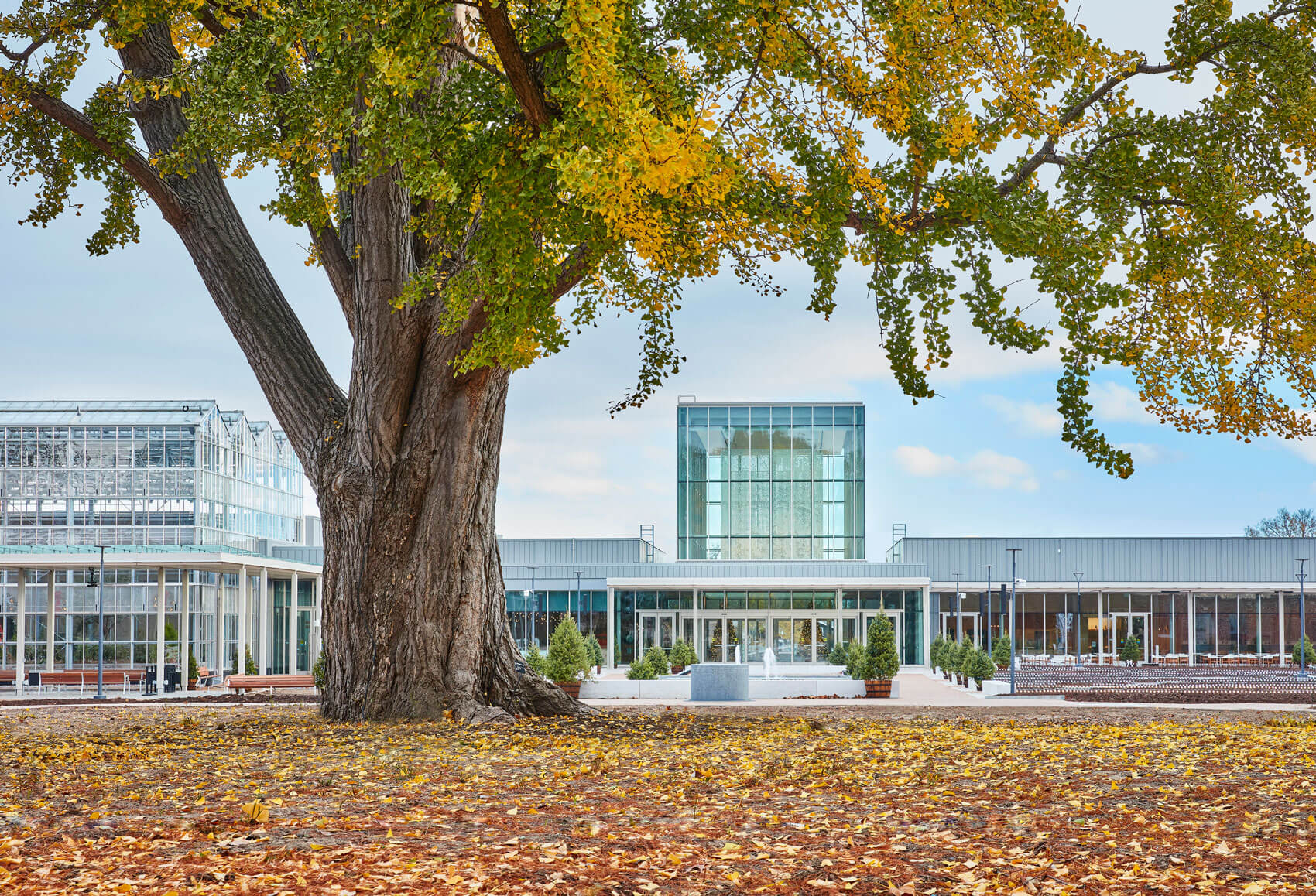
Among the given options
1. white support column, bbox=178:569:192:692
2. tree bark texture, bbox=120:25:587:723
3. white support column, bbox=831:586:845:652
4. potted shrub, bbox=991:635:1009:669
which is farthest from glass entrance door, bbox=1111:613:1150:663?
tree bark texture, bbox=120:25:587:723

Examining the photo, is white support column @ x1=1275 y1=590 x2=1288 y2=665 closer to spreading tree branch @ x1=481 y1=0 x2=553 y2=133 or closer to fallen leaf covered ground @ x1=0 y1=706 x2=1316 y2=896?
fallen leaf covered ground @ x1=0 y1=706 x2=1316 y2=896

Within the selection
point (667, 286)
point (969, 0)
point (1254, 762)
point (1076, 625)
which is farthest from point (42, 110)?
point (1076, 625)

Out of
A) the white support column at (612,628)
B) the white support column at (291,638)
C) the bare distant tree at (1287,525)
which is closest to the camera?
the white support column at (291,638)

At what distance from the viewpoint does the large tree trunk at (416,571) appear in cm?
1308

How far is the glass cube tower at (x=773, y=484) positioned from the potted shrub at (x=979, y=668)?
1761 cm

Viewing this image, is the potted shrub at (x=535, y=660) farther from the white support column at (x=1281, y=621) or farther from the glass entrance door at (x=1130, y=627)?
the white support column at (x=1281, y=621)

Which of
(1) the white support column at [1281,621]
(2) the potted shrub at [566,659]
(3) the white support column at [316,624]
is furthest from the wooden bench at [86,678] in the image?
(1) the white support column at [1281,621]

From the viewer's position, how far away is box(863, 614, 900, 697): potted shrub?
2577cm

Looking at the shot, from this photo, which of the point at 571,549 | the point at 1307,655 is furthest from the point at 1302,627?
the point at 571,549

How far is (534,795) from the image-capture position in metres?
7.92

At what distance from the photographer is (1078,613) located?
46.8 m

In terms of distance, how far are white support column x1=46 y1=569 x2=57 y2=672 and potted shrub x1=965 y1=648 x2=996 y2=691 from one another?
76.1ft

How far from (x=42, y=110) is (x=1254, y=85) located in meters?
12.1

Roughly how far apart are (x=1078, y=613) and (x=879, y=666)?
23874 mm
